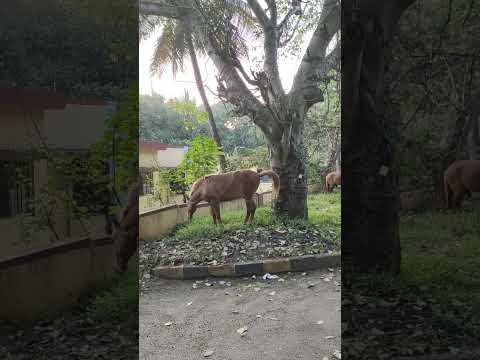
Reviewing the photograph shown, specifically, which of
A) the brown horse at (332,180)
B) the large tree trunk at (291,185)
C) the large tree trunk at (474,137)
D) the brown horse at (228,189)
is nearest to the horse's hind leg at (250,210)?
the brown horse at (228,189)

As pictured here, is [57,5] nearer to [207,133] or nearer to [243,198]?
[207,133]

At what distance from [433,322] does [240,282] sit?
131 centimetres

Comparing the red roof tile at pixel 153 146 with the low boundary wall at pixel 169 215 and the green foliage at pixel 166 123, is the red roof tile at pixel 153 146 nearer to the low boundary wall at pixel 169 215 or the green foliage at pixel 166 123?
the green foliage at pixel 166 123

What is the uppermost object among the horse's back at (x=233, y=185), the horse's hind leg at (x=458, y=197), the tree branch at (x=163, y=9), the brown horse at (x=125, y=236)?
the tree branch at (x=163, y=9)

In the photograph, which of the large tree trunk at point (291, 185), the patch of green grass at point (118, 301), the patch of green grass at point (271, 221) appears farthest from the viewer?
the large tree trunk at point (291, 185)

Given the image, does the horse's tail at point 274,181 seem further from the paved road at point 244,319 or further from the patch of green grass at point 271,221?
the paved road at point 244,319

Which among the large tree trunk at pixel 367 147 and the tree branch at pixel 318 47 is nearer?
the large tree trunk at pixel 367 147

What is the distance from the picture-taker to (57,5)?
2.22 meters

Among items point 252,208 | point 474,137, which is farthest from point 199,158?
point 474,137

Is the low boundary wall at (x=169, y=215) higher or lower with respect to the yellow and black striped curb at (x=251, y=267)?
higher

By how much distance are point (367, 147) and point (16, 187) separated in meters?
2.14

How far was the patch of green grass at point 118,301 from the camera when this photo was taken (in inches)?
88.4

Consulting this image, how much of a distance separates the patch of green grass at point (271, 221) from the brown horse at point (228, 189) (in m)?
0.05

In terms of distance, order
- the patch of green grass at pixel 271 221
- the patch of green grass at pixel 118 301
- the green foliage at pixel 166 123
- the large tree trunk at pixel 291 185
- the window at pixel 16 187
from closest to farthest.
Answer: the window at pixel 16 187 < the patch of green grass at pixel 118 301 < the green foliage at pixel 166 123 < the patch of green grass at pixel 271 221 < the large tree trunk at pixel 291 185
